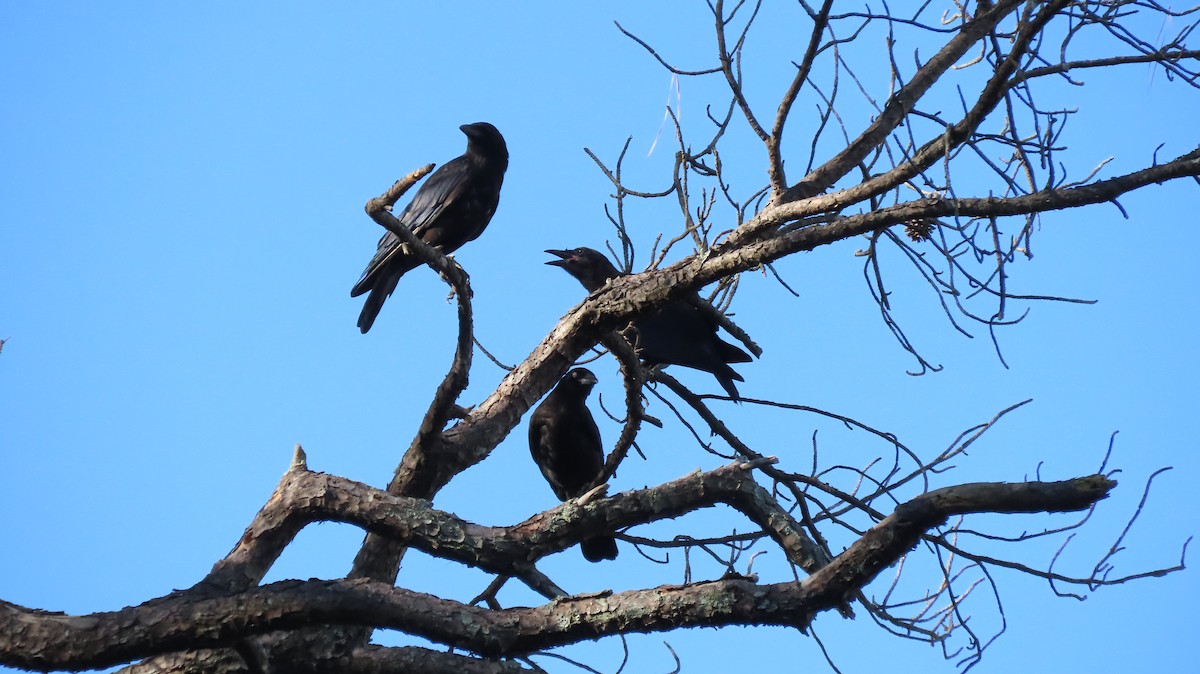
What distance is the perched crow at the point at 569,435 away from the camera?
592 cm

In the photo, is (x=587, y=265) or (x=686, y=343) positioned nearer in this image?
(x=686, y=343)

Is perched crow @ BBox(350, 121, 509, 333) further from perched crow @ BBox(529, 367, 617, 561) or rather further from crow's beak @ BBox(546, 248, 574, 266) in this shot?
perched crow @ BBox(529, 367, 617, 561)

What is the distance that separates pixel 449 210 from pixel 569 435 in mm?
1403

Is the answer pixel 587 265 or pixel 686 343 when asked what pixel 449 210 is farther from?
pixel 686 343

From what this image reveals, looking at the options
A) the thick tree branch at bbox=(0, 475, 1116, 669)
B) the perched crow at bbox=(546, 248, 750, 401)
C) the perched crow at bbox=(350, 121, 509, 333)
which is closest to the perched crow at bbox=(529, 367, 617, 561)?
the perched crow at bbox=(546, 248, 750, 401)

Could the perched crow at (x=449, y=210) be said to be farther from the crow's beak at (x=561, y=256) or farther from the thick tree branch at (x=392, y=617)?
the thick tree branch at (x=392, y=617)

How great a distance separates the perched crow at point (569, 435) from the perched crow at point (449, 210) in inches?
40.6

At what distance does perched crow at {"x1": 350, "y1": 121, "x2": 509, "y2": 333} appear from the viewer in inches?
219

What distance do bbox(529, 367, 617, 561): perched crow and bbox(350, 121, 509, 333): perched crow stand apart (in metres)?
1.03

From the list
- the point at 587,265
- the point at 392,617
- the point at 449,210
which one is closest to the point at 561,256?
the point at 587,265

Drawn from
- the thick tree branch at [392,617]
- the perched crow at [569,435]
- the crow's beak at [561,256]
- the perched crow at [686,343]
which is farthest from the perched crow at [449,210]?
the thick tree branch at [392,617]

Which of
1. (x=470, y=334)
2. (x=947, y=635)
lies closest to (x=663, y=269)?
(x=470, y=334)

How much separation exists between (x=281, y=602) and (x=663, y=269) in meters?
1.60

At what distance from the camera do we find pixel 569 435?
233 inches
